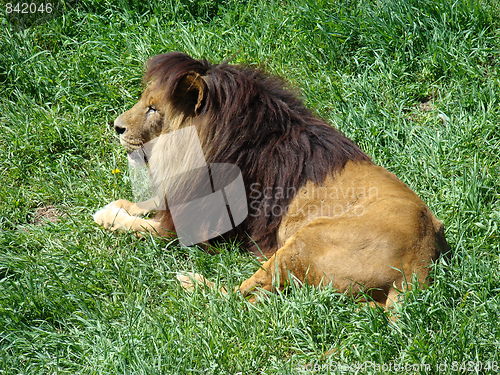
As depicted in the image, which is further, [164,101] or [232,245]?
[232,245]

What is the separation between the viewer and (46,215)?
5555mm

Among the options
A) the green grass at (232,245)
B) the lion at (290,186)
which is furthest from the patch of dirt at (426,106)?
the lion at (290,186)

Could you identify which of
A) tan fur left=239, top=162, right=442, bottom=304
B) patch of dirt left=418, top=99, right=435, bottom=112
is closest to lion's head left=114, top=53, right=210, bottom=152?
tan fur left=239, top=162, right=442, bottom=304

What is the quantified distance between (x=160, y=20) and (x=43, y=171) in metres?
1.94

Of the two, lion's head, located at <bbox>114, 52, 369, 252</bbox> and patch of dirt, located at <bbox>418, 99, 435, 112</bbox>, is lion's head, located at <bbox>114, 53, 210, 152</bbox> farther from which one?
patch of dirt, located at <bbox>418, 99, 435, 112</bbox>

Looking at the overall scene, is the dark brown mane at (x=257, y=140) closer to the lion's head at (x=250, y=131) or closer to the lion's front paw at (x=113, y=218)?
the lion's head at (x=250, y=131)

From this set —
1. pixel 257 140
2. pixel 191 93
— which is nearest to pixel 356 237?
pixel 257 140

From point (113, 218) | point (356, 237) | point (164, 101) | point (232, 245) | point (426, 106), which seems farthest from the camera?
point (426, 106)

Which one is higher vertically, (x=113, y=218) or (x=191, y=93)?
(x=191, y=93)

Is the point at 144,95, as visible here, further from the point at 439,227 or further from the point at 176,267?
the point at 439,227

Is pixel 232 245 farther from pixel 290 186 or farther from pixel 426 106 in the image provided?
pixel 426 106

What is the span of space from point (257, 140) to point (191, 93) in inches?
20.8

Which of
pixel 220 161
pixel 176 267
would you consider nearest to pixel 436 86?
pixel 220 161

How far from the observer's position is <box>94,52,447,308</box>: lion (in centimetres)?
418
